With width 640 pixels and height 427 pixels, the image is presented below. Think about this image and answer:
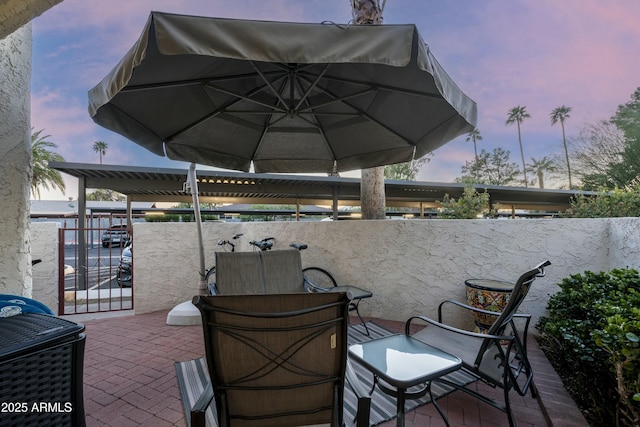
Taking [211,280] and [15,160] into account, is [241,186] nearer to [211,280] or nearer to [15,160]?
[211,280]

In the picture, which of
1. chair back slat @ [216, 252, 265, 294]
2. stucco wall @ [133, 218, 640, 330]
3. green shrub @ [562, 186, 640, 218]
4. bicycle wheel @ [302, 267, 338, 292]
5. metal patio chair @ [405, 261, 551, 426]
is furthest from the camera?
bicycle wheel @ [302, 267, 338, 292]

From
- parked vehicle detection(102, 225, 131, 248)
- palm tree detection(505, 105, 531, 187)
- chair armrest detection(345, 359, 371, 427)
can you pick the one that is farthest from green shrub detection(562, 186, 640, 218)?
palm tree detection(505, 105, 531, 187)

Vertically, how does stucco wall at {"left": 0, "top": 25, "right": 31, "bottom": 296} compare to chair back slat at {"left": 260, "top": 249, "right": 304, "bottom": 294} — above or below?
above

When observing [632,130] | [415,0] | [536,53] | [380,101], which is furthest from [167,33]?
[632,130]

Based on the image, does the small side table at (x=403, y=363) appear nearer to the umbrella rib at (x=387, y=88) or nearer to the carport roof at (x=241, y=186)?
the umbrella rib at (x=387, y=88)

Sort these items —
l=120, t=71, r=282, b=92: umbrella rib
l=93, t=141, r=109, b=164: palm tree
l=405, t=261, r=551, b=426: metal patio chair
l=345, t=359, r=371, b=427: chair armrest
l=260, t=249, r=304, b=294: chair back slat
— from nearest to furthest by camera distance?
l=345, t=359, r=371, b=427: chair armrest < l=405, t=261, r=551, b=426: metal patio chair < l=120, t=71, r=282, b=92: umbrella rib < l=260, t=249, r=304, b=294: chair back slat < l=93, t=141, r=109, b=164: palm tree

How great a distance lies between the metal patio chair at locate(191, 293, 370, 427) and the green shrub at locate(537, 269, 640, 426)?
121 centimetres

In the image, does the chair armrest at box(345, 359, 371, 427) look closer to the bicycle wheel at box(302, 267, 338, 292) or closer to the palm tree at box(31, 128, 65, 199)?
the bicycle wheel at box(302, 267, 338, 292)

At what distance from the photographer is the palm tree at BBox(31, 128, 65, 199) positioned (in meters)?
14.2

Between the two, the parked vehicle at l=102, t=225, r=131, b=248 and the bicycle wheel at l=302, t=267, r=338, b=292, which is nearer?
the bicycle wheel at l=302, t=267, r=338, b=292

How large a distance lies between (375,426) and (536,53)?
14168 millimetres

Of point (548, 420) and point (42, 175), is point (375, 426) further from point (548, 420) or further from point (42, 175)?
point (42, 175)

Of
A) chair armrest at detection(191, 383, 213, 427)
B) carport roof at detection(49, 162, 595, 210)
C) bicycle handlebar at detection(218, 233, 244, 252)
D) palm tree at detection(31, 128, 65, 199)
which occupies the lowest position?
chair armrest at detection(191, 383, 213, 427)

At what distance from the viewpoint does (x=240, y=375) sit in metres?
1.13
